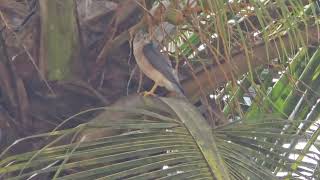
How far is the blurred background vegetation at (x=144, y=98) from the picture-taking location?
4.63 feet

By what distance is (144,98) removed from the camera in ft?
5.51

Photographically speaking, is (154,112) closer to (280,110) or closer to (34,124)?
(34,124)

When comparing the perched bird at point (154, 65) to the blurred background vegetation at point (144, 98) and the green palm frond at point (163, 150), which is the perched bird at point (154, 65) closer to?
the blurred background vegetation at point (144, 98)

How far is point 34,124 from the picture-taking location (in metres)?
1.88

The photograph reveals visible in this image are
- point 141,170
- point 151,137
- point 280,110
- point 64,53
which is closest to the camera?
point 141,170

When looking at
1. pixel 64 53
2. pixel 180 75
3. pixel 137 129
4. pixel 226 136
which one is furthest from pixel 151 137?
pixel 180 75

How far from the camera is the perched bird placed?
1999 mm

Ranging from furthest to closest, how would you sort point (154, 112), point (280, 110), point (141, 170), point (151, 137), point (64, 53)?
point (280, 110), point (64, 53), point (154, 112), point (151, 137), point (141, 170)

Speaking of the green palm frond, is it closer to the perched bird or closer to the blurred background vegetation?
the blurred background vegetation

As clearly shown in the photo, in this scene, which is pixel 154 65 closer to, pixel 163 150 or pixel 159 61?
pixel 159 61

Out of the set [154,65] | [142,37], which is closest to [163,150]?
[154,65]

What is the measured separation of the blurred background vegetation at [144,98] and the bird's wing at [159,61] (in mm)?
29

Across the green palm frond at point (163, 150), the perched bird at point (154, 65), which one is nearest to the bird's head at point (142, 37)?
the perched bird at point (154, 65)

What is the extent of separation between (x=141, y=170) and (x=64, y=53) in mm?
560
